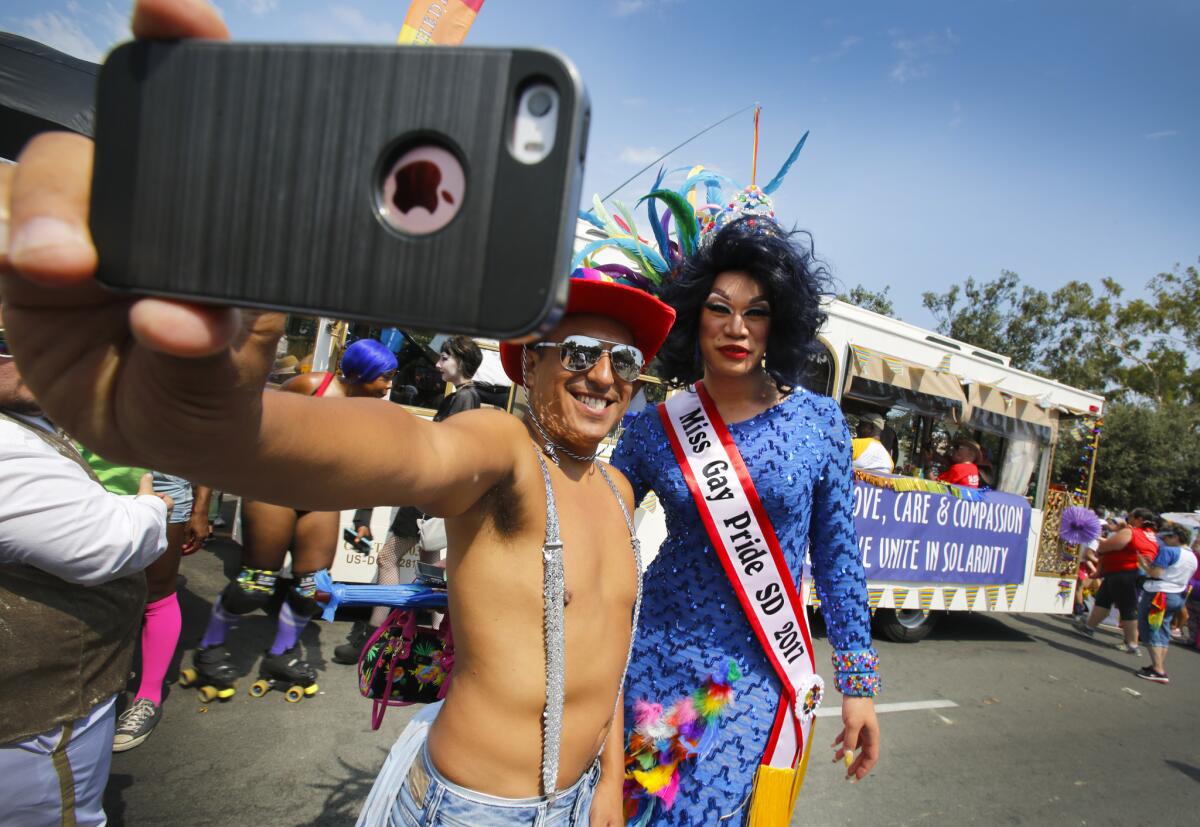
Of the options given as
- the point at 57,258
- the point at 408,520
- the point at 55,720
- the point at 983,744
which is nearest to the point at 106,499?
the point at 55,720

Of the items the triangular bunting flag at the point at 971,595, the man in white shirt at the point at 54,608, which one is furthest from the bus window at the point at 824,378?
the man in white shirt at the point at 54,608

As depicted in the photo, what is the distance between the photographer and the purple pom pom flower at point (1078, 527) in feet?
24.2

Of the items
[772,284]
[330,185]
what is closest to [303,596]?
[772,284]

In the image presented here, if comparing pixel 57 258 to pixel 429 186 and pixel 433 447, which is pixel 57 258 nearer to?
pixel 429 186

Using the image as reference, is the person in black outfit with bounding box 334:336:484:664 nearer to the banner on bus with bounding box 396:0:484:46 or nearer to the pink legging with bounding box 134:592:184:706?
the pink legging with bounding box 134:592:184:706

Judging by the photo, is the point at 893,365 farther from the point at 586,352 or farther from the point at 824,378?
the point at 586,352

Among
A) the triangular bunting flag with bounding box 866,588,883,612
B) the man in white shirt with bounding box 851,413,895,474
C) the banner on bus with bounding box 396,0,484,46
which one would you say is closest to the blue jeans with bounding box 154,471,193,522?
the man in white shirt with bounding box 851,413,895,474

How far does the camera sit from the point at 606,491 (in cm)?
161

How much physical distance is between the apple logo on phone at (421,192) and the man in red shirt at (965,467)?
691 centimetres


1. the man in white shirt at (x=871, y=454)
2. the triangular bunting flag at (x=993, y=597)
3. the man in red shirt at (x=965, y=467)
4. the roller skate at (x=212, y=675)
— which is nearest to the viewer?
the roller skate at (x=212, y=675)

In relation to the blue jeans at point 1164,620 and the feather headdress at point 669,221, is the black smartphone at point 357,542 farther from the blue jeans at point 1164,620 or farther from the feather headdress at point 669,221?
the blue jeans at point 1164,620

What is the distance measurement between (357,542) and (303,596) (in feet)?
1.81

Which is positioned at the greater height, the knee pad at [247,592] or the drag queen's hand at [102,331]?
the drag queen's hand at [102,331]

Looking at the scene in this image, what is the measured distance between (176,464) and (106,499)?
4.01 feet
